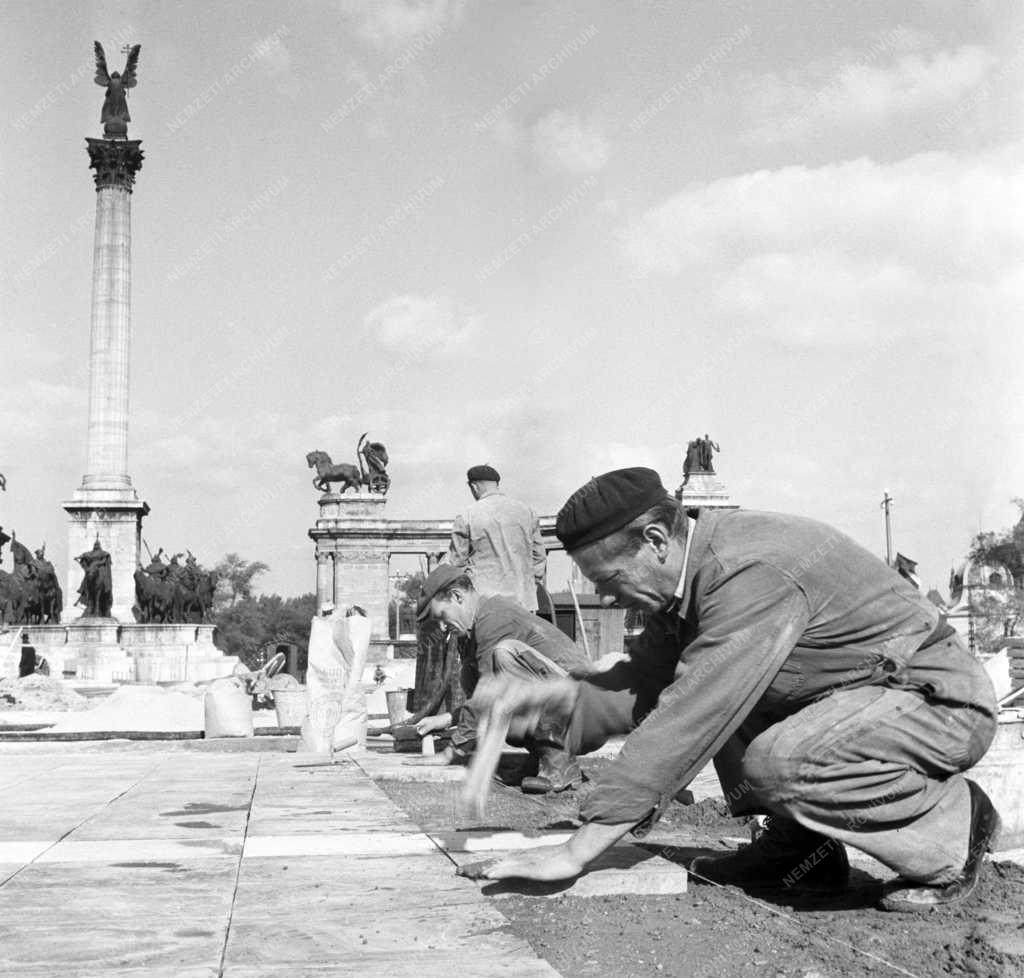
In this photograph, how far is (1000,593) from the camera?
47062 millimetres

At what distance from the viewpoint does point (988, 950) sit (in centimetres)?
270

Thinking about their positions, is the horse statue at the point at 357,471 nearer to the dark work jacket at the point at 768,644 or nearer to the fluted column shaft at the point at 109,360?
the fluted column shaft at the point at 109,360

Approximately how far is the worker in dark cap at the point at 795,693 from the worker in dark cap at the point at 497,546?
5.42 m

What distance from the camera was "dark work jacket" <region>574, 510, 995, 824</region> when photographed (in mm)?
2965

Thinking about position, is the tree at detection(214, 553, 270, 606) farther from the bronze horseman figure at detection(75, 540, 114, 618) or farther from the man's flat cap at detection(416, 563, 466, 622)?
the man's flat cap at detection(416, 563, 466, 622)

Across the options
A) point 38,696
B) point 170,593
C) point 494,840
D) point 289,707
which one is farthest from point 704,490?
point 494,840

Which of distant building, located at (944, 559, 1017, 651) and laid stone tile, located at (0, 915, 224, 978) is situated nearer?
laid stone tile, located at (0, 915, 224, 978)

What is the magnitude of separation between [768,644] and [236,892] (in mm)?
1585

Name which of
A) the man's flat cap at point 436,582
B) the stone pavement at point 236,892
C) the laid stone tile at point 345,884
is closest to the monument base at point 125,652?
the man's flat cap at point 436,582

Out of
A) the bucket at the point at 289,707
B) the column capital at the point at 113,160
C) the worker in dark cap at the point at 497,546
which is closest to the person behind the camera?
the worker in dark cap at the point at 497,546

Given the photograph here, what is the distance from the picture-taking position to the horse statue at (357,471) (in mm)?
61062

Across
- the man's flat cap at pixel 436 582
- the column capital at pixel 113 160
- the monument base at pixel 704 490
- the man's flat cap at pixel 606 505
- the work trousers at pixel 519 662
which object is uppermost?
the column capital at pixel 113 160

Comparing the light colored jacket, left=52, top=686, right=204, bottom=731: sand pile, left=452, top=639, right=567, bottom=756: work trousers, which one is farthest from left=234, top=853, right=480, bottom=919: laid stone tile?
left=52, top=686, right=204, bottom=731: sand pile

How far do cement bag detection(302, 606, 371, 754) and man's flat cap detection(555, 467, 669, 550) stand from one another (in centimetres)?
602
